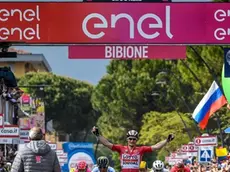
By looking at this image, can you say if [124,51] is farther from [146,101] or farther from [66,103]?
[66,103]

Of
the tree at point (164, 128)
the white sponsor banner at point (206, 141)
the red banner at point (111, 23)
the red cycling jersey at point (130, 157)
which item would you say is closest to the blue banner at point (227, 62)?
the red banner at point (111, 23)

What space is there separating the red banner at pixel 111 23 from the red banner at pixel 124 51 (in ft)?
0.66

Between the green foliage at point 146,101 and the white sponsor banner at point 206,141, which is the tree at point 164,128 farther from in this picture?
the white sponsor banner at point 206,141

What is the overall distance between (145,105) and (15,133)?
60822 millimetres

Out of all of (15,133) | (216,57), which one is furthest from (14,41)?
(216,57)

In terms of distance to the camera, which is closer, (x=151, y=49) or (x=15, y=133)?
(x=151, y=49)

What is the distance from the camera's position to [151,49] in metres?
22.7

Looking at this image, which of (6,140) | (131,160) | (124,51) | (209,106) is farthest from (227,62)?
(209,106)

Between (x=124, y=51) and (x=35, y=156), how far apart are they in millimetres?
7115

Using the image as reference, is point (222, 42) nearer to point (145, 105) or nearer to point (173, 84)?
point (173, 84)

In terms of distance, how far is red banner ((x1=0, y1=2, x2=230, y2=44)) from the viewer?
73.0ft

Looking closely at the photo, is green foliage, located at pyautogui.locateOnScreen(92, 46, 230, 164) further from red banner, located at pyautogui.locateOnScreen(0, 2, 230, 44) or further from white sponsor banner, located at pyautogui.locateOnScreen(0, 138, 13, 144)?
red banner, located at pyautogui.locateOnScreen(0, 2, 230, 44)

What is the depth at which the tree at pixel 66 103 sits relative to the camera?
13600 centimetres

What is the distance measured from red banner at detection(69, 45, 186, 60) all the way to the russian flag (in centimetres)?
1345
